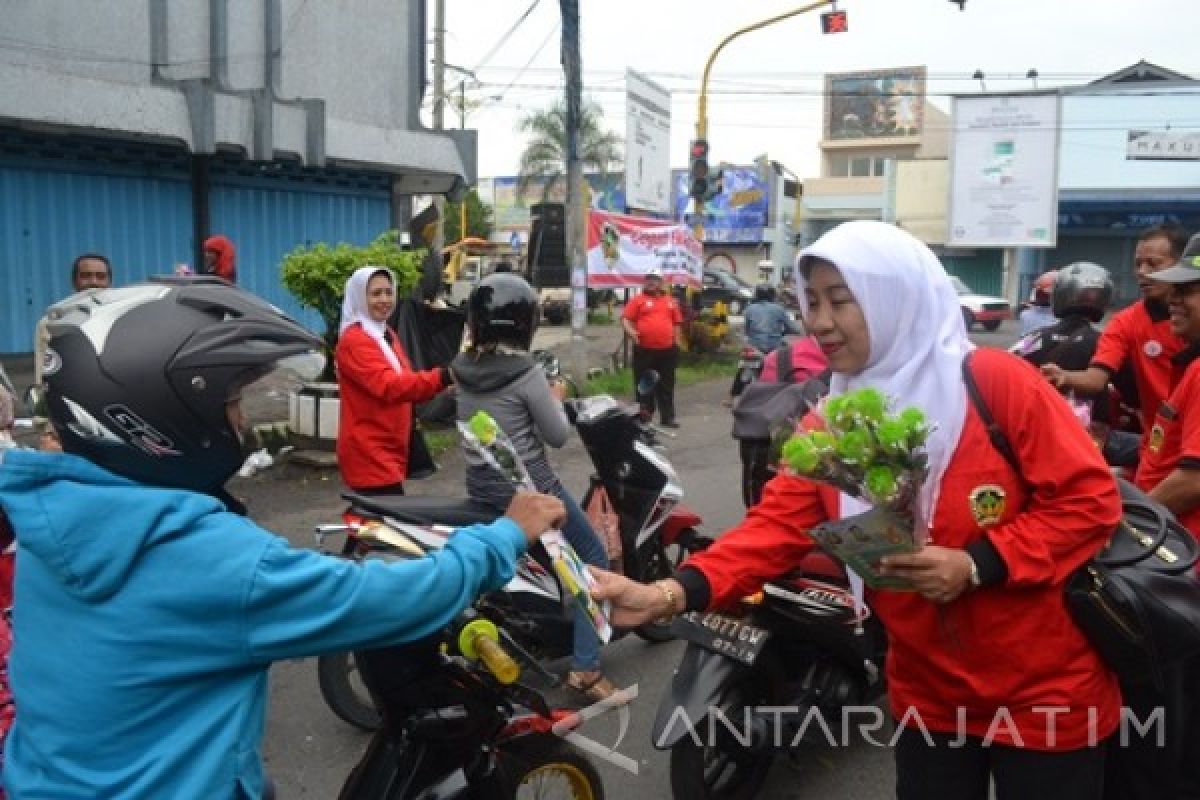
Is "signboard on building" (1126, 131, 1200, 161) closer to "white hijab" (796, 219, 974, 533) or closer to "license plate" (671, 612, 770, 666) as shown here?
"license plate" (671, 612, 770, 666)

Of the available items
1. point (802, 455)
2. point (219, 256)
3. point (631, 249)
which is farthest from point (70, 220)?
point (802, 455)

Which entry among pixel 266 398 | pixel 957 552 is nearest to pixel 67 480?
pixel 957 552

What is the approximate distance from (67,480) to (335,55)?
14.1m

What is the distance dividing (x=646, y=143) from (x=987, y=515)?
1535cm

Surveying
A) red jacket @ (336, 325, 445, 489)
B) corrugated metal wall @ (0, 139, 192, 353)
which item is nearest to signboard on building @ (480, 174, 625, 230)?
corrugated metal wall @ (0, 139, 192, 353)

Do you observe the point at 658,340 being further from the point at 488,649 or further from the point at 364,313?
the point at 488,649

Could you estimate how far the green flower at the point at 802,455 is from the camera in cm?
182

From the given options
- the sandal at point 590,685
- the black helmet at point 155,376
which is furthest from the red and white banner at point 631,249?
the black helmet at point 155,376

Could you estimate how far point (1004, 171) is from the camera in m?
34.6

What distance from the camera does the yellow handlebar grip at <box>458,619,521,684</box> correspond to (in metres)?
2.45

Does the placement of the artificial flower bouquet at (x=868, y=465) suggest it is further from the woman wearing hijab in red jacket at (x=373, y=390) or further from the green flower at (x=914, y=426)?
the woman wearing hijab in red jacket at (x=373, y=390)

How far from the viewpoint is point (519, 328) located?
165 inches

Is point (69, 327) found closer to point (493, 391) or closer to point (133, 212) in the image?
point (493, 391)

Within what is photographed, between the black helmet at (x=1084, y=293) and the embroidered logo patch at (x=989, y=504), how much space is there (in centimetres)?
386
